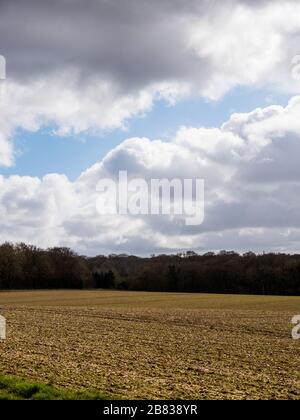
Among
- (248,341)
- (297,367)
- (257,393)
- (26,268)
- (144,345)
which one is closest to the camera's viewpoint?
(257,393)

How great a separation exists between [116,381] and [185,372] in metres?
3.42

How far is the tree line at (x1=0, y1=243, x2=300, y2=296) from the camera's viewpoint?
128 metres

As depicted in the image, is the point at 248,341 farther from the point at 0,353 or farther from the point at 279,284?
the point at 279,284

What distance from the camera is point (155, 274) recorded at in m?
141

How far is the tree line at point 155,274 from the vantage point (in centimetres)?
12838

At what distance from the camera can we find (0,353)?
67.7 feet

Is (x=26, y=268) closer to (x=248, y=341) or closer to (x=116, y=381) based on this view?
(x=248, y=341)

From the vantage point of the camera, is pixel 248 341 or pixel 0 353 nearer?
pixel 0 353

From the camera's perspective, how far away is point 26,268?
137625 millimetres
